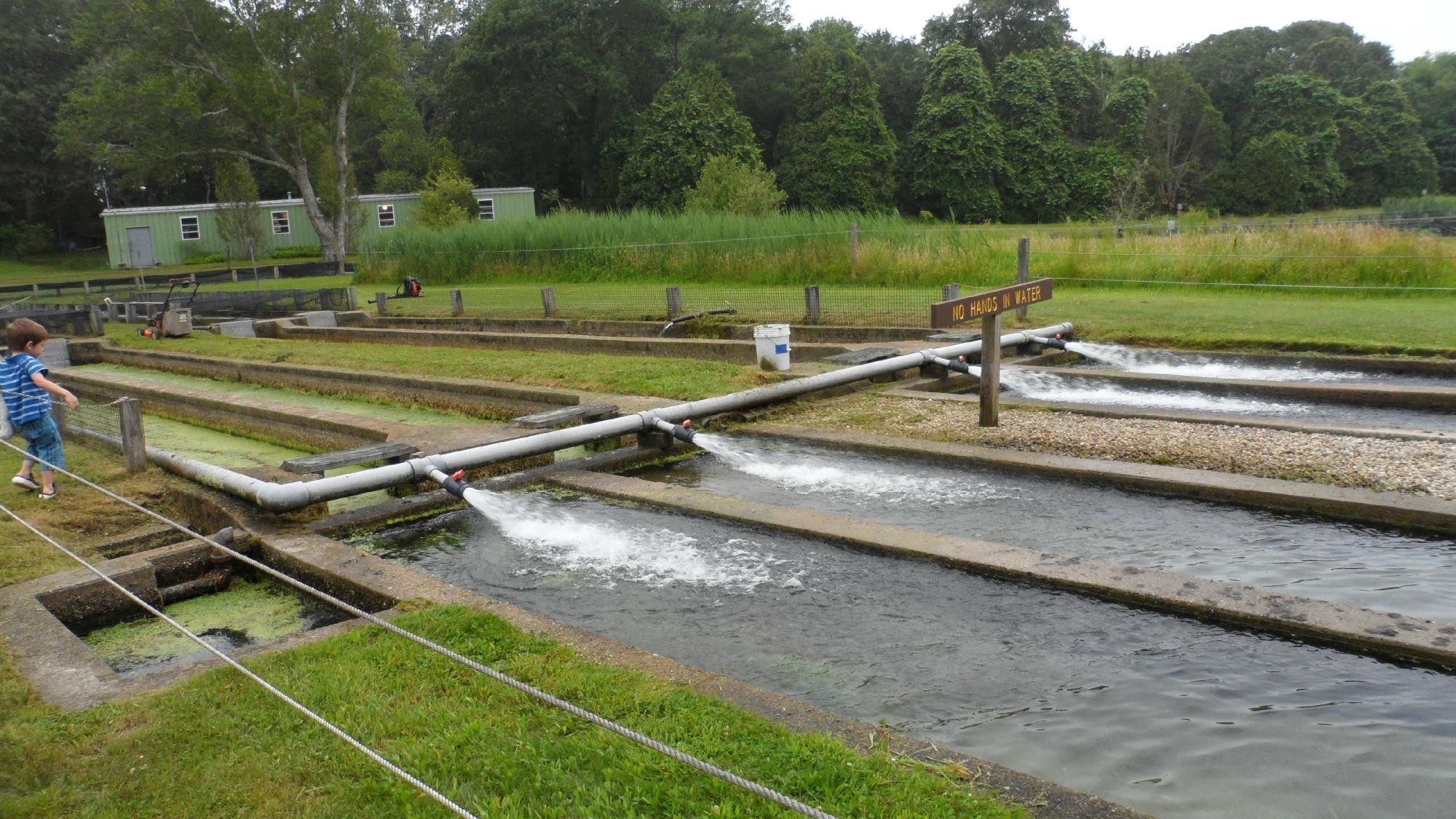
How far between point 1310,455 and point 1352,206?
56.1 meters

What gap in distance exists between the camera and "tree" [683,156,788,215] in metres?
31.0

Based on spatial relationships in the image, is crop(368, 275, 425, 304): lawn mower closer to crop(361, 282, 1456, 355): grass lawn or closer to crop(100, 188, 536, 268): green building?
crop(361, 282, 1456, 355): grass lawn

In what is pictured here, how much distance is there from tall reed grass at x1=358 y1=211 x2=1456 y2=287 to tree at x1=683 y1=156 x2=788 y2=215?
A: 3.64 m

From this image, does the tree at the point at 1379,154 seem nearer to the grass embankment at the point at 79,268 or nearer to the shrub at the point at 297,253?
the shrub at the point at 297,253

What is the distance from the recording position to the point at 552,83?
57.1 meters

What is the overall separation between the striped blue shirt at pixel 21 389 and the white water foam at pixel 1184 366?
416 inches

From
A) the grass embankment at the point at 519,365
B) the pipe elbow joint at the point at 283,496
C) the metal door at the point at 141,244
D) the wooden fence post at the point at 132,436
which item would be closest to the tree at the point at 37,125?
the metal door at the point at 141,244

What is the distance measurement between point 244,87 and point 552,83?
16.4 metres

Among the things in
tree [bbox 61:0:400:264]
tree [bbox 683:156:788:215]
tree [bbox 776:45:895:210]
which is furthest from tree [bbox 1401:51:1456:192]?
tree [bbox 61:0:400:264]

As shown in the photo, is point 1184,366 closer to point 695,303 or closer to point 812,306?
point 812,306

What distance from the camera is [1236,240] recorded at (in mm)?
19234

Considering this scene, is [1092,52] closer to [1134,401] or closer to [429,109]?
[429,109]

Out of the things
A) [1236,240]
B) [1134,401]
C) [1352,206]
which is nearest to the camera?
[1134,401]

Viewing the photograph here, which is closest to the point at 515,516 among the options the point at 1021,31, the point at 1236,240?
the point at 1236,240
